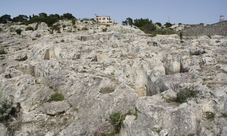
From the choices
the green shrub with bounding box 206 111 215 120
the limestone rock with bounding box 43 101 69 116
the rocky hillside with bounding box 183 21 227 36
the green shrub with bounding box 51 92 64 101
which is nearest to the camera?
the green shrub with bounding box 206 111 215 120

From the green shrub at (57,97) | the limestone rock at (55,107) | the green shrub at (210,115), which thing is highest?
the green shrub at (57,97)

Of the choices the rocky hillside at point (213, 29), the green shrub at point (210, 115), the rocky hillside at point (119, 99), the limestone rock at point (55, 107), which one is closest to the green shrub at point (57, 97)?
the rocky hillside at point (119, 99)

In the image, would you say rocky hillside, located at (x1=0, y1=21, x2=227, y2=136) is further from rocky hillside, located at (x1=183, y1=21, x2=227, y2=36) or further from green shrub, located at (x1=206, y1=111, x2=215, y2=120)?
rocky hillside, located at (x1=183, y1=21, x2=227, y2=36)

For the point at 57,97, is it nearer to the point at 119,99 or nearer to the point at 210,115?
the point at 119,99

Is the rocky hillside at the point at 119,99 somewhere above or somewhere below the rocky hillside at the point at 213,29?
below

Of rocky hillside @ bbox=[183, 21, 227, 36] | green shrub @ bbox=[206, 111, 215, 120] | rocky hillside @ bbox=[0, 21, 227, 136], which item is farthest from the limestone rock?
rocky hillside @ bbox=[183, 21, 227, 36]

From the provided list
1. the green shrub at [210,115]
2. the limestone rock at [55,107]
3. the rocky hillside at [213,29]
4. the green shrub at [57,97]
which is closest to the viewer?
the green shrub at [210,115]

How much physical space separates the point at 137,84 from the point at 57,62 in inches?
287

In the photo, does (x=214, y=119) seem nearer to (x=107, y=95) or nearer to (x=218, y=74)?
(x=218, y=74)

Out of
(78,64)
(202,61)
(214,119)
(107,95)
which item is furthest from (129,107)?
(202,61)

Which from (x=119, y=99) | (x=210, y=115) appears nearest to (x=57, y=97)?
(x=119, y=99)

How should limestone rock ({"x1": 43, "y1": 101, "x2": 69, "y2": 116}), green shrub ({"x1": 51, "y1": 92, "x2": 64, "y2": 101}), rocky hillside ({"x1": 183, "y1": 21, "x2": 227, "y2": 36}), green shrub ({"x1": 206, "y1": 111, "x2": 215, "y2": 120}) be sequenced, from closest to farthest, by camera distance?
green shrub ({"x1": 206, "y1": 111, "x2": 215, "y2": 120}) < limestone rock ({"x1": 43, "y1": 101, "x2": 69, "y2": 116}) < green shrub ({"x1": 51, "y1": 92, "x2": 64, "y2": 101}) < rocky hillside ({"x1": 183, "y1": 21, "x2": 227, "y2": 36})

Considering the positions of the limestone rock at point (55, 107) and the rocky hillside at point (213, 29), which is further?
the rocky hillside at point (213, 29)

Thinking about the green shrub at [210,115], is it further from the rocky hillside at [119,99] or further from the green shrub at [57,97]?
the green shrub at [57,97]
